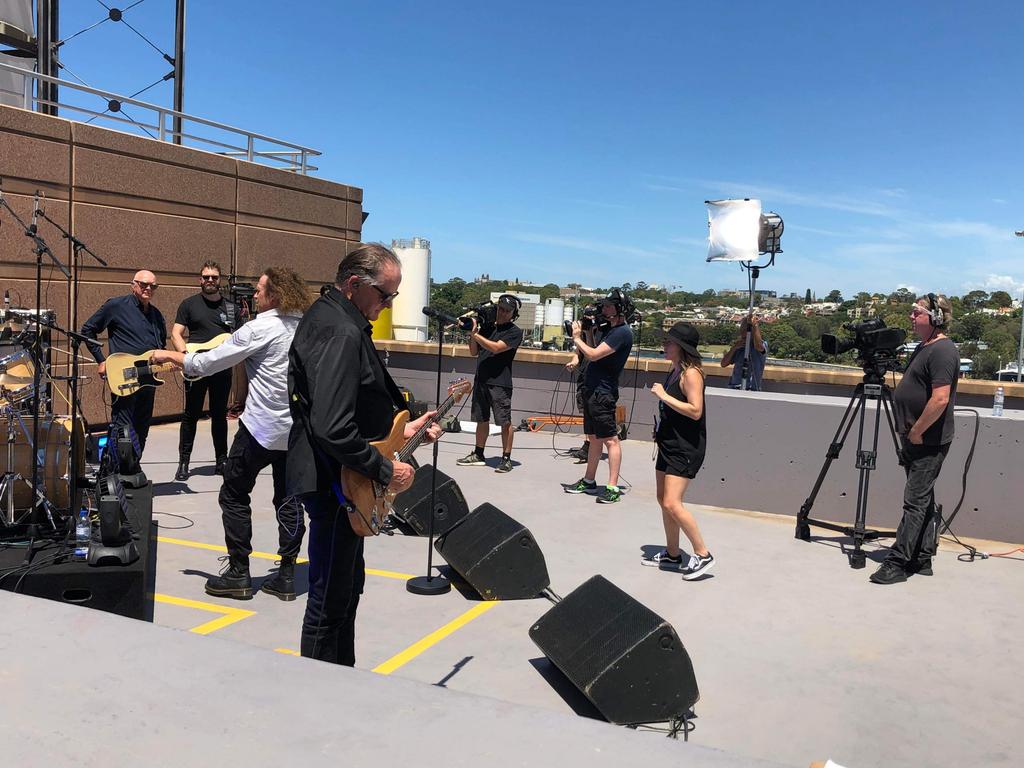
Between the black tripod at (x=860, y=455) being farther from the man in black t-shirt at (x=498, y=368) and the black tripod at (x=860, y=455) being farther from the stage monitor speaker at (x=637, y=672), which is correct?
the man in black t-shirt at (x=498, y=368)

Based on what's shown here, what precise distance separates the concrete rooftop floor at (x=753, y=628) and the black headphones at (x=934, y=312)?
189 centimetres

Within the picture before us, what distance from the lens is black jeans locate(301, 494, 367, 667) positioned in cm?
352

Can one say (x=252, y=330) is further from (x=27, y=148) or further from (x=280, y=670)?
(x=27, y=148)

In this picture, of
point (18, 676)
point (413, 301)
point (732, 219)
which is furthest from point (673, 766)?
point (413, 301)

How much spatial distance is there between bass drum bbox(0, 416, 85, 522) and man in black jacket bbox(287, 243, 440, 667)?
2.48m

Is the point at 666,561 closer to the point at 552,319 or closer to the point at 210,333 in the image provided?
the point at 210,333

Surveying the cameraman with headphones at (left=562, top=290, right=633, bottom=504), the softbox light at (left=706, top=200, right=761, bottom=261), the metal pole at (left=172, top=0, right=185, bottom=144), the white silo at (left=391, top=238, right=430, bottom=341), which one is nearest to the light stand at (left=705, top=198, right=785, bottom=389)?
the softbox light at (left=706, top=200, right=761, bottom=261)

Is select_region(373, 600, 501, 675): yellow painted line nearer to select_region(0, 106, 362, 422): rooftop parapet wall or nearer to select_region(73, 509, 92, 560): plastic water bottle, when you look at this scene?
select_region(73, 509, 92, 560): plastic water bottle

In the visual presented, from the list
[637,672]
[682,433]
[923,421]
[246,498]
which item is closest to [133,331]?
[246,498]

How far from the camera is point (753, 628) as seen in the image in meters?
5.28

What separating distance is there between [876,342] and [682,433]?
74.1 inches

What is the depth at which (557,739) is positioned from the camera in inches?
92.6

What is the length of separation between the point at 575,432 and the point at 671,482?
7.16 meters

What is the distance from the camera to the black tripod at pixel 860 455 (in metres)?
6.75
